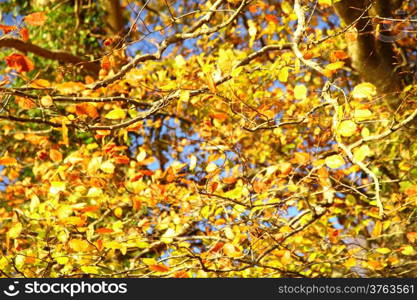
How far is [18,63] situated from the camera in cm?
375

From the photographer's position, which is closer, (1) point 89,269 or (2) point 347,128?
(2) point 347,128

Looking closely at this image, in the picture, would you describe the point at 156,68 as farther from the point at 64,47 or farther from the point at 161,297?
the point at 161,297

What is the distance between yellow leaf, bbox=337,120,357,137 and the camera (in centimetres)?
292

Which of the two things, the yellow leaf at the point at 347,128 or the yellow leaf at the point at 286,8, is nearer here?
the yellow leaf at the point at 347,128

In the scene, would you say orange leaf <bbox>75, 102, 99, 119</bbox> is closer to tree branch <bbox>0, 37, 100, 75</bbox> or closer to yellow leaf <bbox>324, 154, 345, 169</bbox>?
yellow leaf <bbox>324, 154, 345, 169</bbox>

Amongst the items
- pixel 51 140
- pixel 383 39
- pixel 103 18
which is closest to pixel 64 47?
pixel 103 18

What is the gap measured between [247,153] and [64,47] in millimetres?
4367

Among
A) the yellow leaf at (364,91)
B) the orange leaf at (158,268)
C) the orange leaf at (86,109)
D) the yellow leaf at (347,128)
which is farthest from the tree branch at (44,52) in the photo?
the yellow leaf at (347,128)

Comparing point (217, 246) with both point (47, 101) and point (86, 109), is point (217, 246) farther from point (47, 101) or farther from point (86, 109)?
point (47, 101)

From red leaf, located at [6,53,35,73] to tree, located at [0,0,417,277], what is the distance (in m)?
0.01

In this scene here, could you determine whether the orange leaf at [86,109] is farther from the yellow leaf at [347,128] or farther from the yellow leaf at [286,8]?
the yellow leaf at [286,8]

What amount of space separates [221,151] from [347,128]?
6.83 feet

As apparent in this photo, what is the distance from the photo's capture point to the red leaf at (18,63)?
374 centimetres

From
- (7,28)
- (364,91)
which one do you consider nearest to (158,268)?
(364,91)
